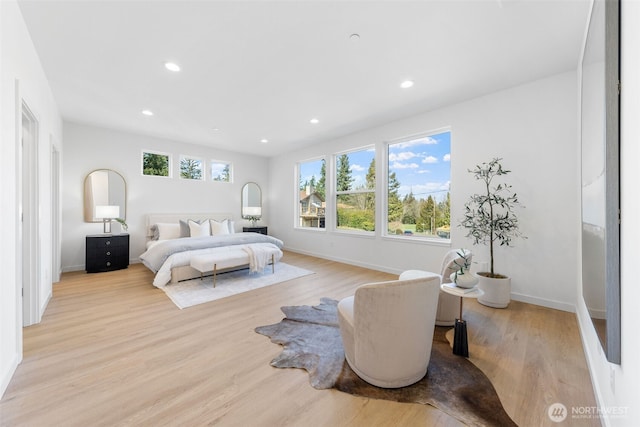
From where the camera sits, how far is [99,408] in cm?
153

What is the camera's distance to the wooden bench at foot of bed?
372 centimetres

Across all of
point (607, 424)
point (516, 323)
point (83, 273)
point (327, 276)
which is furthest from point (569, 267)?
point (83, 273)

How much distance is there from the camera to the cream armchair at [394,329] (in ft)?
5.30

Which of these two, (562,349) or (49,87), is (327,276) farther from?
(49,87)

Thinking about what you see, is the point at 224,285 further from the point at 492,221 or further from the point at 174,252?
the point at 492,221

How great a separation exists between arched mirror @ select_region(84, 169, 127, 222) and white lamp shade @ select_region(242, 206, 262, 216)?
2658 millimetres

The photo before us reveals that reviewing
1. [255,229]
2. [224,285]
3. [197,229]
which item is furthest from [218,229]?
[224,285]

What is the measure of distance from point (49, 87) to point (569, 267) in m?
6.92

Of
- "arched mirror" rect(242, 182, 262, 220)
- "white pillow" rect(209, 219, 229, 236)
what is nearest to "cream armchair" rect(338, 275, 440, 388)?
"white pillow" rect(209, 219, 229, 236)

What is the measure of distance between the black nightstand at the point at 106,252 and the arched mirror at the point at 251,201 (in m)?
2.83

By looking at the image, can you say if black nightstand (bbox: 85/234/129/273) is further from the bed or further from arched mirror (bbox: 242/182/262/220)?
arched mirror (bbox: 242/182/262/220)

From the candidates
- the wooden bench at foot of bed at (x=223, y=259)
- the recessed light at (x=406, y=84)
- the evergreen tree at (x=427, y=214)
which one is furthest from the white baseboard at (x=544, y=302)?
the wooden bench at foot of bed at (x=223, y=259)

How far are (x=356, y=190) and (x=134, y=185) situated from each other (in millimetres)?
4841
